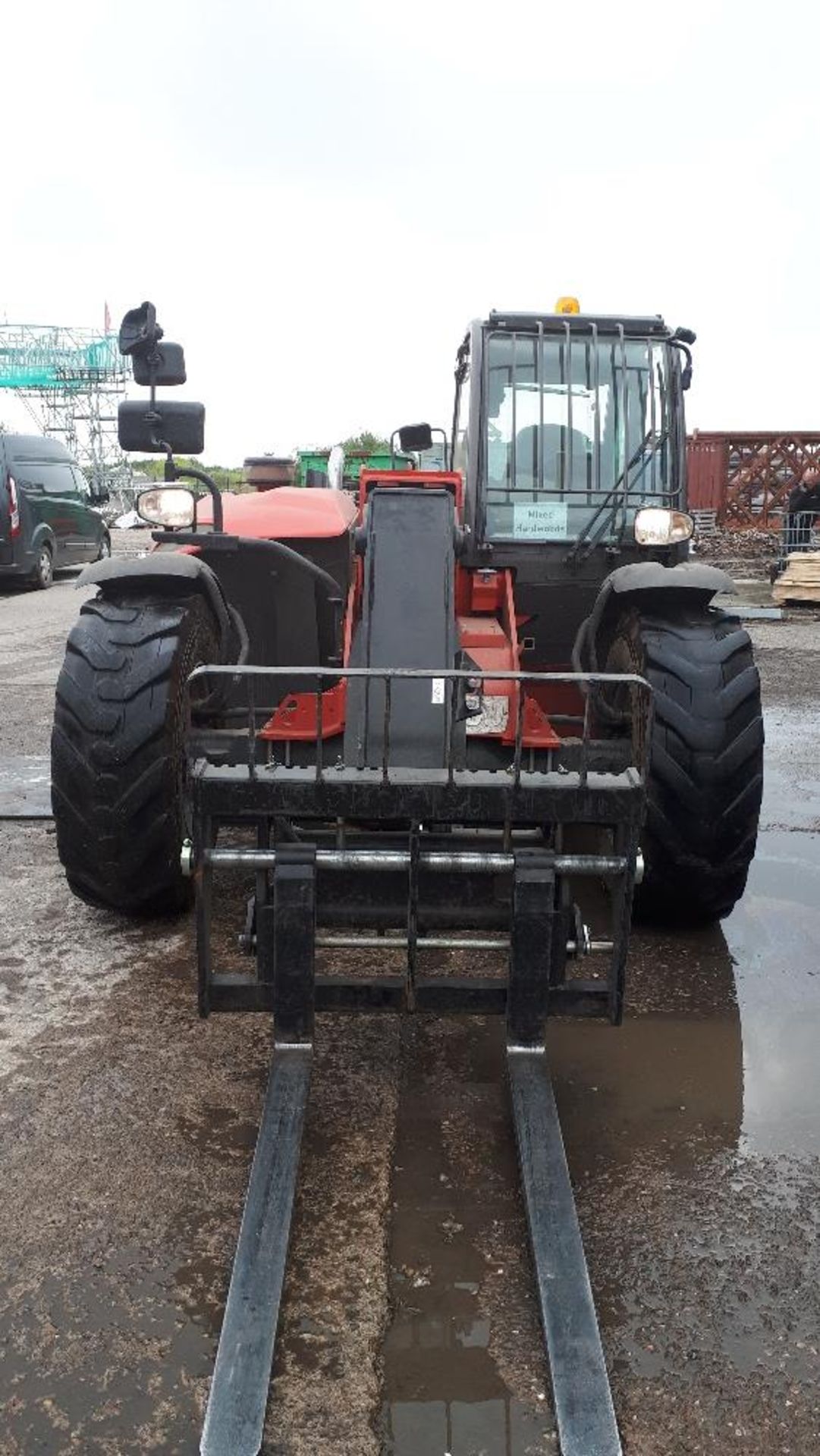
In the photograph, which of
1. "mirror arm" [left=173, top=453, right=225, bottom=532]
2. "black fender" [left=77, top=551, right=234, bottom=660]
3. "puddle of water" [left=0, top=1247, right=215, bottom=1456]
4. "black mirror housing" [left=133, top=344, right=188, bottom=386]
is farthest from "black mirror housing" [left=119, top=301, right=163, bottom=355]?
"puddle of water" [left=0, top=1247, right=215, bottom=1456]

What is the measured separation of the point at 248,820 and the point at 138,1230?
3.51ft

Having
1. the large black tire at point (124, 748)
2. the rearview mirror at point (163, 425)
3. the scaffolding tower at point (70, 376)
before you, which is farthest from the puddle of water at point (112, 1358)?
the scaffolding tower at point (70, 376)

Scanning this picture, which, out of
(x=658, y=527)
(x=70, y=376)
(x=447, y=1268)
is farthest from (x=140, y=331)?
(x=70, y=376)

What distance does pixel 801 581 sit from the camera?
14109 millimetres

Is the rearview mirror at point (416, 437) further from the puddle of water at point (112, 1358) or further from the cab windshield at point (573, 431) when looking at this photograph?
the puddle of water at point (112, 1358)

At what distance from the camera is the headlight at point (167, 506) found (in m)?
4.17

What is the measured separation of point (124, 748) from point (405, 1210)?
1.73 meters

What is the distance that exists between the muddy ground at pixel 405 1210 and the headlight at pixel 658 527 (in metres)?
1.45

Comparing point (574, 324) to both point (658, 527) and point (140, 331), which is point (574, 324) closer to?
point (658, 527)

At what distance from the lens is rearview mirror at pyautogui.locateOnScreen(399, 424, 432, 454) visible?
201 inches

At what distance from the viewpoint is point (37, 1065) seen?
3354mm

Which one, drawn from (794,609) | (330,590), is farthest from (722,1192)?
(794,609)

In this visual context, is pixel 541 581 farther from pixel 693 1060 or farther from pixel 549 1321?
pixel 549 1321

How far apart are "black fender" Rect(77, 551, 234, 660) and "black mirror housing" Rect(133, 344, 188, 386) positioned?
64 cm
